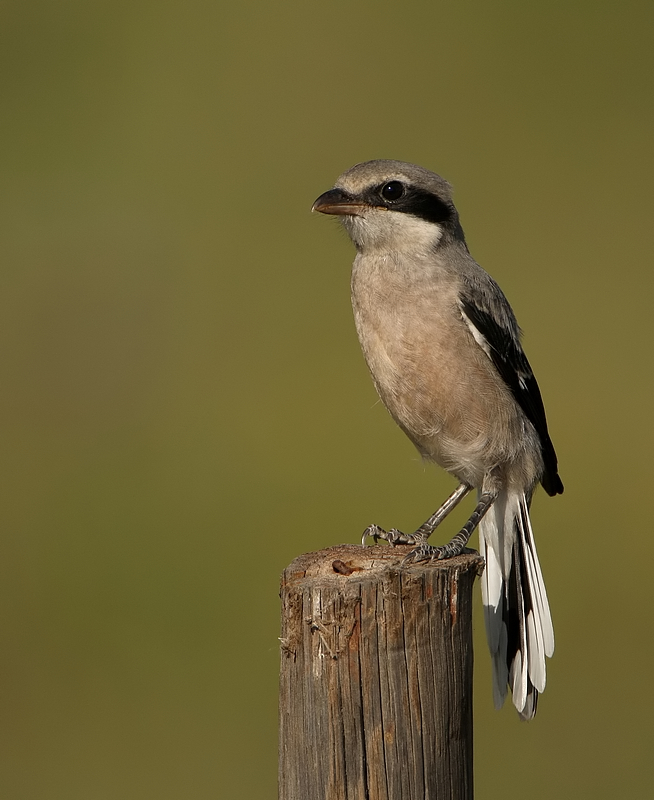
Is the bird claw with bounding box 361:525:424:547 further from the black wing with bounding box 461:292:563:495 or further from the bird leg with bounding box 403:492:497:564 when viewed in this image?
the black wing with bounding box 461:292:563:495

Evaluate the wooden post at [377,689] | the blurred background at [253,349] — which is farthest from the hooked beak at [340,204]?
the wooden post at [377,689]

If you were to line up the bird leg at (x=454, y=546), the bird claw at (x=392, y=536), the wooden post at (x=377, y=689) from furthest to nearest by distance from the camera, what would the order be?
the bird claw at (x=392, y=536)
the bird leg at (x=454, y=546)
the wooden post at (x=377, y=689)

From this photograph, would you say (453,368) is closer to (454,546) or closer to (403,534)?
(403,534)

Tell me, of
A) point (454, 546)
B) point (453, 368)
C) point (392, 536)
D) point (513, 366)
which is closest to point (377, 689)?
point (454, 546)

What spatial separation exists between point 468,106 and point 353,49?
79.9 inches

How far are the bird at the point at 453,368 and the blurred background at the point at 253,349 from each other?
49cm

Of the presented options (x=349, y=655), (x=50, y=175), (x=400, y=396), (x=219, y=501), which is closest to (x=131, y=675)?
(x=219, y=501)

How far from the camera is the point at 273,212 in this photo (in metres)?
11.7

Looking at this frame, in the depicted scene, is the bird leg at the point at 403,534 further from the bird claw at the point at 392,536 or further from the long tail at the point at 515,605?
the long tail at the point at 515,605

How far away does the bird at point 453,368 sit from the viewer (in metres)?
4.68

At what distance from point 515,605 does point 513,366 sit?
102 cm

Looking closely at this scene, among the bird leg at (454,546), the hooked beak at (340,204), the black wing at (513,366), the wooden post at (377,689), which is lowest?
the wooden post at (377,689)

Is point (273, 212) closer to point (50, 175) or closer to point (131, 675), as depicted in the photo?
point (50, 175)

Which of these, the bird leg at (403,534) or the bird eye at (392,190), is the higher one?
the bird eye at (392,190)
